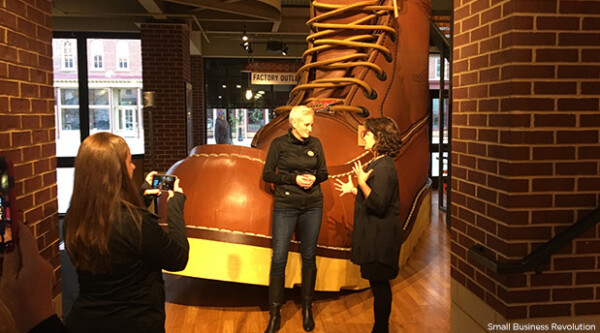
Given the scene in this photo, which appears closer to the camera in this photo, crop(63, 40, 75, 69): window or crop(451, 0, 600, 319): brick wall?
crop(451, 0, 600, 319): brick wall

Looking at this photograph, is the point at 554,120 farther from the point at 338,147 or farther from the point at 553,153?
the point at 338,147

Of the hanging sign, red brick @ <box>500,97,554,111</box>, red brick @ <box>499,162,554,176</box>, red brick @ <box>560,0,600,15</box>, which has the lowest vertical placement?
red brick @ <box>499,162,554,176</box>

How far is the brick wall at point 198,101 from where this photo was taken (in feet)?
44.9

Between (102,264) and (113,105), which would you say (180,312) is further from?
(113,105)

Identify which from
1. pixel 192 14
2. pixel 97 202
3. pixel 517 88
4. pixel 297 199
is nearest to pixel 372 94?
pixel 297 199

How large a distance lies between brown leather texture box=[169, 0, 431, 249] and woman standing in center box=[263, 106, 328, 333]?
0.19 m

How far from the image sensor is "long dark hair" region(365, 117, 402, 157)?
113 inches

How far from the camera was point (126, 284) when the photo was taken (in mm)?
1720

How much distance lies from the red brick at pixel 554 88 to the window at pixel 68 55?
9.21 metres

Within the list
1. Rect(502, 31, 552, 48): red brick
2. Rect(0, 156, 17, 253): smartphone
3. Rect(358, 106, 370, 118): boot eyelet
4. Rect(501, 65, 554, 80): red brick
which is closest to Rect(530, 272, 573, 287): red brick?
Rect(501, 65, 554, 80): red brick

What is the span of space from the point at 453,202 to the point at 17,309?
184cm

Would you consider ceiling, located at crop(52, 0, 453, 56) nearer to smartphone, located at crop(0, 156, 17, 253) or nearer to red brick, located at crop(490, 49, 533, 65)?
smartphone, located at crop(0, 156, 17, 253)

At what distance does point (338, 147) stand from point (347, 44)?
77cm

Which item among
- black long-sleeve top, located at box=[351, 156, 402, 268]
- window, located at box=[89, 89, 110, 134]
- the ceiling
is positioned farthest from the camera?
window, located at box=[89, 89, 110, 134]
